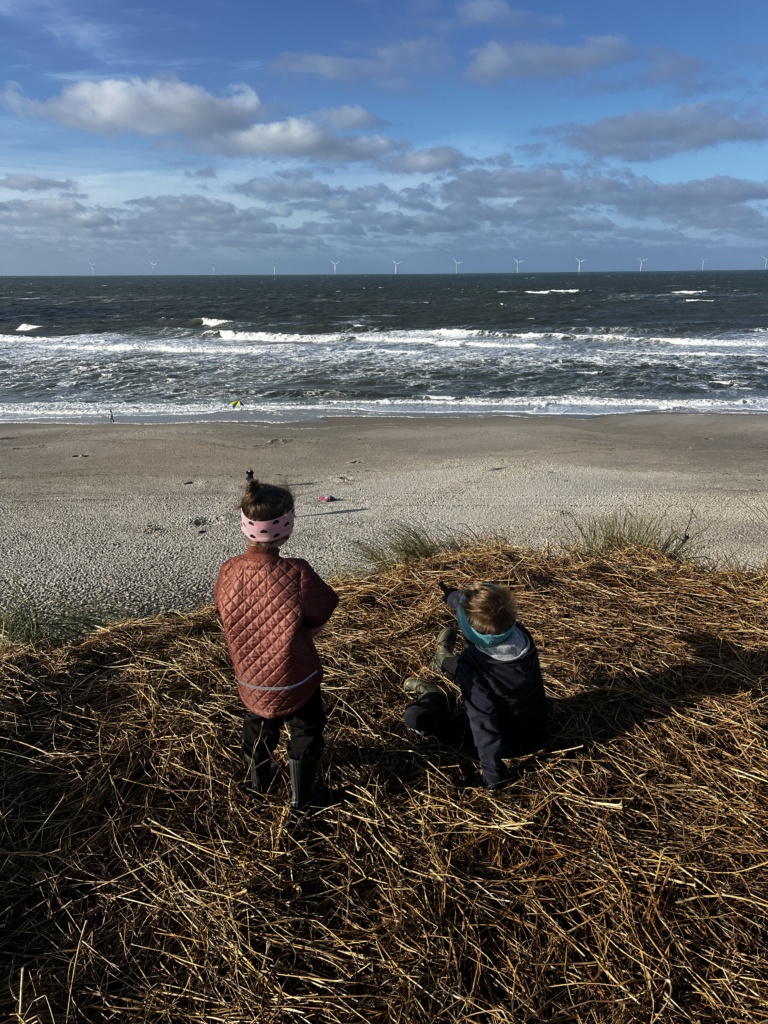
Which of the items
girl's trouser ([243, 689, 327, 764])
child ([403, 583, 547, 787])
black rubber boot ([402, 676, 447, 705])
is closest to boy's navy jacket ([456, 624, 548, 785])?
child ([403, 583, 547, 787])

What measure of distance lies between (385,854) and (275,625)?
30.0 inches

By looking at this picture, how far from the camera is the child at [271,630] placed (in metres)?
2.33

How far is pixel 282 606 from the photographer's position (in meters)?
2.34

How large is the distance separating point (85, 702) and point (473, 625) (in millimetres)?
1458

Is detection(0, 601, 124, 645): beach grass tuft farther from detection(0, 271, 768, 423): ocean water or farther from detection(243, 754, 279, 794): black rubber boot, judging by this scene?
detection(0, 271, 768, 423): ocean water

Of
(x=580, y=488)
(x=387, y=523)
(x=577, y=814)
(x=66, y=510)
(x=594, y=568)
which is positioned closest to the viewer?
(x=577, y=814)

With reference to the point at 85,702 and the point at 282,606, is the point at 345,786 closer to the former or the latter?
the point at 282,606

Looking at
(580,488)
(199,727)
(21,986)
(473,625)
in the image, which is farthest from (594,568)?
(580,488)

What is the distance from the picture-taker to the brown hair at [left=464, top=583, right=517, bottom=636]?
2.44m

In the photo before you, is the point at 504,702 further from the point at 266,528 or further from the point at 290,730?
the point at 266,528

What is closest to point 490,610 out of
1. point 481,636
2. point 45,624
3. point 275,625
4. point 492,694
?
point 481,636

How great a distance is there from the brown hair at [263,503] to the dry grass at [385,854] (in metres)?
0.78

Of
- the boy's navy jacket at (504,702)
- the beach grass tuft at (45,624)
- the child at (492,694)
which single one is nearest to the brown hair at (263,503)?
the child at (492,694)

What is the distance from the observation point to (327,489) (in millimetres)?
8102
